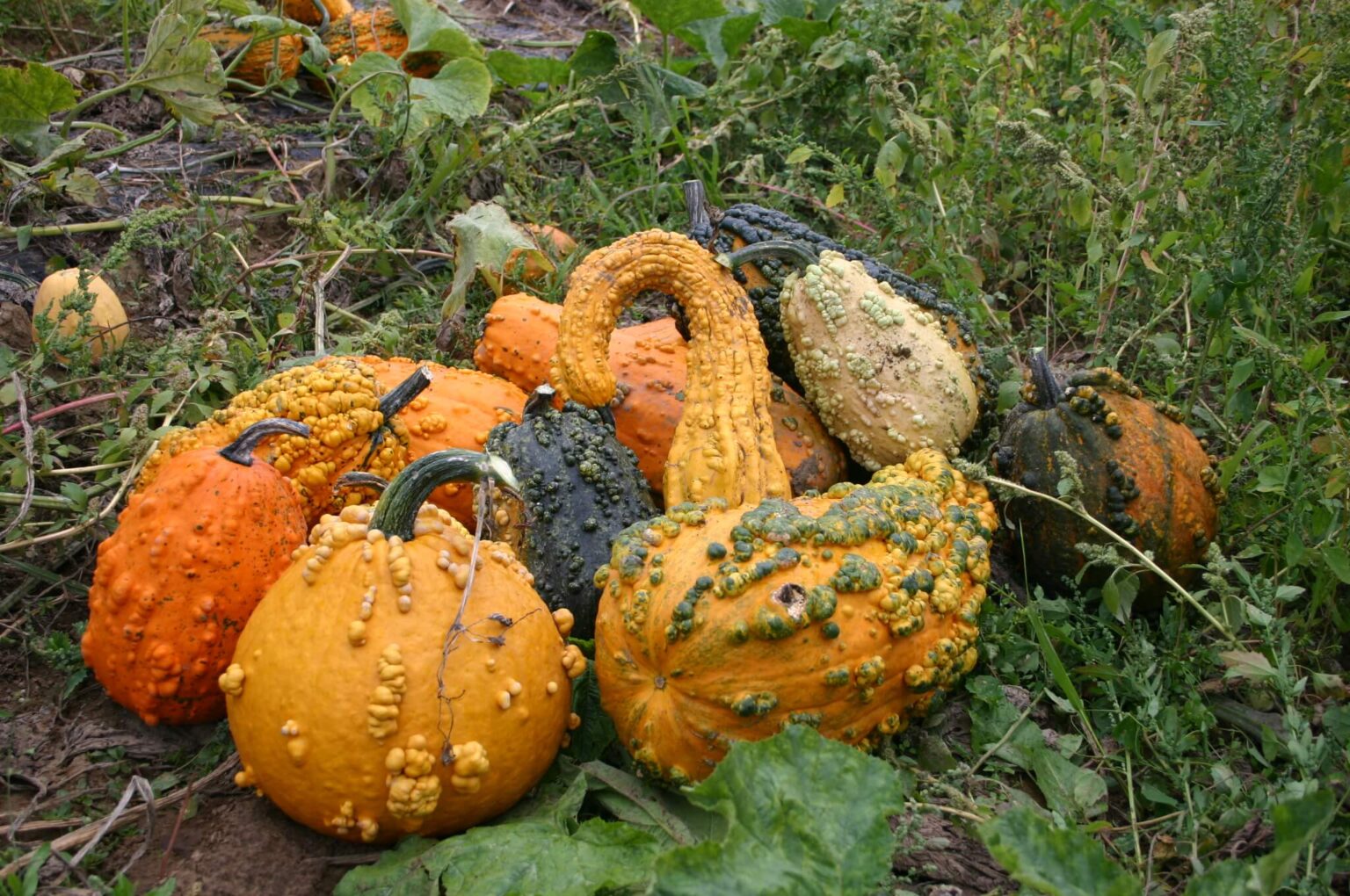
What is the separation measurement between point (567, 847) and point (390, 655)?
0.53 metres

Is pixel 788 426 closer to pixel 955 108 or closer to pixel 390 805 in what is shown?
pixel 390 805

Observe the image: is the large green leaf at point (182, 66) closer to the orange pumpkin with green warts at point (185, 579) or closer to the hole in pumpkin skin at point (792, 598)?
the orange pumpkin with green warts at point (185, 579)

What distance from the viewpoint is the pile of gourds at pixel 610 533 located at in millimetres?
2348

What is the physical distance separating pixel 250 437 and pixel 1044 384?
6.93 feet

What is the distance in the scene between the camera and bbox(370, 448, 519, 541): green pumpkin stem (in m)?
2.46

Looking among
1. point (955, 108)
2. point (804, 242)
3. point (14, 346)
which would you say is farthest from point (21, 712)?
point (955, 108)

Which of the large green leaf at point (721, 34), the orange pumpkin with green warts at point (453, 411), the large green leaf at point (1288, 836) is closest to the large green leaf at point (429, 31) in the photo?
the large green leaf at point (721, 34)

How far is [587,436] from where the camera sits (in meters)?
3.06

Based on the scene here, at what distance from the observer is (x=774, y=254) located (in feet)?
11.1

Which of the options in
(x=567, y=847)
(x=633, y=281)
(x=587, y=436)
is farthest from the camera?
(x=633, y=281)

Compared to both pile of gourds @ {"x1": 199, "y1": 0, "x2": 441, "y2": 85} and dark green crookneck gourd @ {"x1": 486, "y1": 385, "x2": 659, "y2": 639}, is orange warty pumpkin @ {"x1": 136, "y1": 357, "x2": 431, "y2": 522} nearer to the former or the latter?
dark green crookneck gourd @ {"x1": 486, "y1": 385, "x2": 659, "y2": 639}

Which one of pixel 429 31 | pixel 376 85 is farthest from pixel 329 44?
pixel 376 85

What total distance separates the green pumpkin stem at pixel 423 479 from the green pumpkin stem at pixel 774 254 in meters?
1.21

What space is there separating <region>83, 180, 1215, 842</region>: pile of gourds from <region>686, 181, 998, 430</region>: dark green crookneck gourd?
1cm
